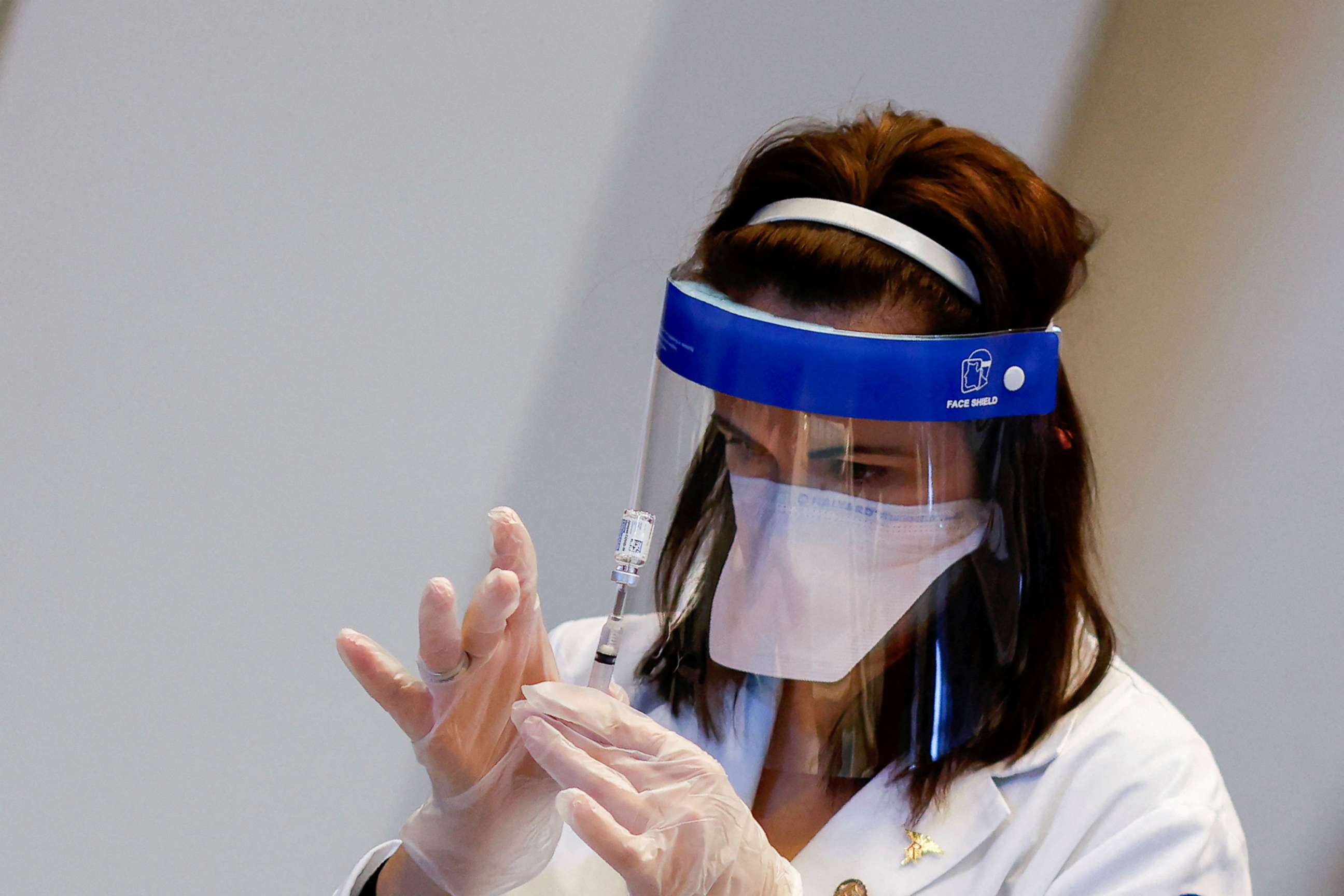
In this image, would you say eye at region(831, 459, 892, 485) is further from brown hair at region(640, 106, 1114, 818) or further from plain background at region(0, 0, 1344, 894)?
plain background at region(0, 0, 1344, 894)

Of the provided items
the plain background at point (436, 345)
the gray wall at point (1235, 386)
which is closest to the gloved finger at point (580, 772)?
the plain background at point (436, 345)

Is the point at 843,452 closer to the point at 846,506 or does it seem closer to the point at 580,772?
the point at 846,506

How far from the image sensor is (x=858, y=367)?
38.6 inches

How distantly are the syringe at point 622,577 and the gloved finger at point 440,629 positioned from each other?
0.40 feet

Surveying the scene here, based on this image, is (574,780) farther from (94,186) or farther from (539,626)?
(94,186)

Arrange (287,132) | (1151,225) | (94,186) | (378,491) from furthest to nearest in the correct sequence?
(1151,225) < (378,491) < (287,132) < (94,186)

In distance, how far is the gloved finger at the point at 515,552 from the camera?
3.16 ft

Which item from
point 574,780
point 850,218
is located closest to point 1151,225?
point 850,218

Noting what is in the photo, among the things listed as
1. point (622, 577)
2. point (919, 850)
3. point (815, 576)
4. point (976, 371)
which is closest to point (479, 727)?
point (622, 577)

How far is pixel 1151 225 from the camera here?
2.12 metres

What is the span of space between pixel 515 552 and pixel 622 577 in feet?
0.31

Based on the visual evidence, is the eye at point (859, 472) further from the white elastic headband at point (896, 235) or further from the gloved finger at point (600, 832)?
the gloved finger at point (600, 832)

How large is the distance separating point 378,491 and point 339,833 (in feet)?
1.61

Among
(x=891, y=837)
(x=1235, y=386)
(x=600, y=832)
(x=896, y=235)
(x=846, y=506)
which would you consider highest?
(x=896, y=235)
